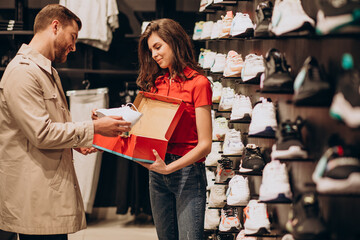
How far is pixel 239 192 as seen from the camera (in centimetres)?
321

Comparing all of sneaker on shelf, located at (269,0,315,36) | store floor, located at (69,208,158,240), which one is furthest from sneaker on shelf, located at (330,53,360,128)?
store floor, located at (69,208,158,240)

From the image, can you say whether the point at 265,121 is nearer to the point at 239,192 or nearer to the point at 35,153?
the point at 239,192

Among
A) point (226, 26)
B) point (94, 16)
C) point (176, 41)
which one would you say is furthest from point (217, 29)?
point (94, 16)

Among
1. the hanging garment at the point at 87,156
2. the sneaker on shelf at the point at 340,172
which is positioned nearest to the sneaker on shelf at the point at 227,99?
the sneaker on shelf at the point at 340,172

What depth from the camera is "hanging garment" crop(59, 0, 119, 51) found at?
550 cm

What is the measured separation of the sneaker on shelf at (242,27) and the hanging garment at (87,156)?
2.66 m

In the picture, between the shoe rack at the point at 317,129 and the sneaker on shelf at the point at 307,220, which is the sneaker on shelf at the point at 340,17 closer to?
the shoe rack at the point at 317,129

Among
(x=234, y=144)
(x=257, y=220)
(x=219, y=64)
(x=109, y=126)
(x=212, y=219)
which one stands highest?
(x=219, y=64)

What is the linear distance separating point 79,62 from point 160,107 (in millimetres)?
3633

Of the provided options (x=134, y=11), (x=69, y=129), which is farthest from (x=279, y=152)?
(x=134, y=11)

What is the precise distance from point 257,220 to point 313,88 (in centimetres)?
112

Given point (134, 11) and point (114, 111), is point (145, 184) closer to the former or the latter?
point (134, 11)

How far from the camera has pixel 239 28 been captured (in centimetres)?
321

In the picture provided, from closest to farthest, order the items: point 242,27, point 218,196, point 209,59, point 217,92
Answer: point 242,27 < point 218,196 < point 217,92 < point 209,59
